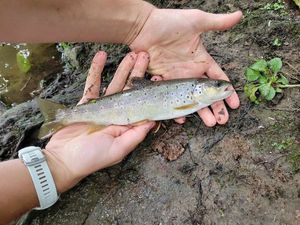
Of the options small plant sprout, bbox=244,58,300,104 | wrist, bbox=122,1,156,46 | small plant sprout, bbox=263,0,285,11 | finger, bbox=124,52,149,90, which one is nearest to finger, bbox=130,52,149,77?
finger, bbox=124,52,149,90

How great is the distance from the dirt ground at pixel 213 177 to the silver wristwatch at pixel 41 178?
12.9 inches

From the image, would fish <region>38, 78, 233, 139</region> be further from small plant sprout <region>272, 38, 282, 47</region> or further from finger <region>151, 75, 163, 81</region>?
small plant sprout <region>272, 38, 282, 47</region>

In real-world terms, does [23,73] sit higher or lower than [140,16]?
lower

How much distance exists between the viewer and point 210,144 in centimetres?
339

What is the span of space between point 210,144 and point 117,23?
4.09ft

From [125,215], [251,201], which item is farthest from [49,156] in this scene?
[251,201]

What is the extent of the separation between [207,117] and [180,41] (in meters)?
0.68

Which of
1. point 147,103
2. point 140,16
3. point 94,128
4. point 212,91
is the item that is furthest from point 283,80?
point 94,128

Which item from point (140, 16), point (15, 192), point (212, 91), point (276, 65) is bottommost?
point (276, 65)

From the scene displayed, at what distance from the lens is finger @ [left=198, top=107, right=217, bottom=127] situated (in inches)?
133

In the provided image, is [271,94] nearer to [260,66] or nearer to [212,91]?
[260,66]

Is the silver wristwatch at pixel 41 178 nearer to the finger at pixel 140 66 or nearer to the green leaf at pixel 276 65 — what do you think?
the finger at pixel 140 66

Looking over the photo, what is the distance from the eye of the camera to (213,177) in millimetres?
3199

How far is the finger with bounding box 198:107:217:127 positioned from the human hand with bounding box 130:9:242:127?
4 cm
